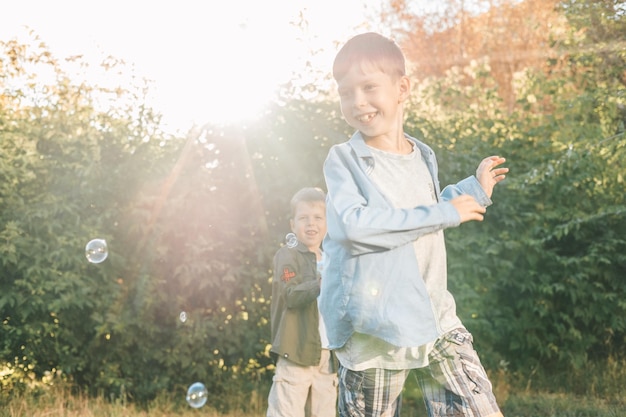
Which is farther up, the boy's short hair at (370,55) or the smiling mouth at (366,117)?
the boy's short hair at (370,55)

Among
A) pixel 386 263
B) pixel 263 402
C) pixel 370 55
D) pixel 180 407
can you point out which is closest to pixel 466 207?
pixel 386 263

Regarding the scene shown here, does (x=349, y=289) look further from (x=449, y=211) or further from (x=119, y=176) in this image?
(x=119, y=176)

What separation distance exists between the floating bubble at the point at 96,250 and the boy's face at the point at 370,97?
364cm

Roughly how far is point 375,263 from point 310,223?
2162 millimetres

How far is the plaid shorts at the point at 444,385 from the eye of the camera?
8.14ft

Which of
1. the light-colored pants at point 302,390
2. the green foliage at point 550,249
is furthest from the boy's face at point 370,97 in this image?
the green foliage at point 550,249

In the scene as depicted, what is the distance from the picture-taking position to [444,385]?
100 inches

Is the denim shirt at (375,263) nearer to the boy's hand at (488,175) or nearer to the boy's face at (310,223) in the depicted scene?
the boy's hand at (488,175)

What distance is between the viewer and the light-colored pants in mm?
4395

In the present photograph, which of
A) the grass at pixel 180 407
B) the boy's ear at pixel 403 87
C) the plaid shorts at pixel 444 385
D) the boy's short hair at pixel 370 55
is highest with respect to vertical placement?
the boy's short hair at pixel 370 55

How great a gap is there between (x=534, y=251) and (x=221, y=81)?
3106mm

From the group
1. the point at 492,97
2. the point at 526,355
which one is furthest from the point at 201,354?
the point at 492,97

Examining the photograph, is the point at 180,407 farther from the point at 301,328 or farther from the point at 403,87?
the point at 403,87

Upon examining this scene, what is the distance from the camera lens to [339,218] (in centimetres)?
238
